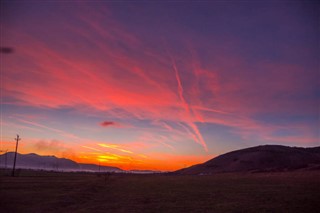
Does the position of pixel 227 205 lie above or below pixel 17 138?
below

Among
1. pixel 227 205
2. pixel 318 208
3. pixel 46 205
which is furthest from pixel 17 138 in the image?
pixel 318 208

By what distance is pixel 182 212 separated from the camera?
24297 millimetres

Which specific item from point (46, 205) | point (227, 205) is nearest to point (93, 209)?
point (46, 205)

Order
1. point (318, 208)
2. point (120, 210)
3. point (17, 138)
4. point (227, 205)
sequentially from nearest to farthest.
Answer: point (318, 208), point (120, 210), point (227, 205), point (17, 138)

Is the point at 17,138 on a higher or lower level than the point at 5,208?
higher

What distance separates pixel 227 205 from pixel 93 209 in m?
11.6

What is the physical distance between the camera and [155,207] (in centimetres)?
2692

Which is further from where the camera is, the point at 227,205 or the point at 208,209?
the point at 227,205

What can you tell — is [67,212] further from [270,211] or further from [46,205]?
[270,211]

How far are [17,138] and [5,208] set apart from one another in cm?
7658

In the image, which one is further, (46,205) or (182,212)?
(46,205)

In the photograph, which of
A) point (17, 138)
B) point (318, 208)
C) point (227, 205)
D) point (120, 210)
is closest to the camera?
point (318, 208)

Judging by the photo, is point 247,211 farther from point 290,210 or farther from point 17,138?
point 17,138

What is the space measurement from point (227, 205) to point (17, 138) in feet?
274
